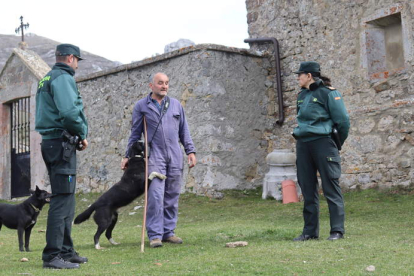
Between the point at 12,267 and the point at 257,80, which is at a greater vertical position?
the point at 257,80

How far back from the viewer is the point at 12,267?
14.9ft

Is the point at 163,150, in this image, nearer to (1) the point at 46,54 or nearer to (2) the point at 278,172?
(2) the point at 278,172

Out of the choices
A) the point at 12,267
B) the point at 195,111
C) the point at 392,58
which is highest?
the point at 392,58

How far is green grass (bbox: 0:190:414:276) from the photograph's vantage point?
13.0ft

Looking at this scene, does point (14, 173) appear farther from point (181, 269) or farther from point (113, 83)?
point (181, 269)

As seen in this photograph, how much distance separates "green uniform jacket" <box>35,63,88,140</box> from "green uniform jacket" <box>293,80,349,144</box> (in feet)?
7.08

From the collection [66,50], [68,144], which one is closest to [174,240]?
[68,144]

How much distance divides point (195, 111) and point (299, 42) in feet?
7.89

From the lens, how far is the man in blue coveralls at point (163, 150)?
5.58m

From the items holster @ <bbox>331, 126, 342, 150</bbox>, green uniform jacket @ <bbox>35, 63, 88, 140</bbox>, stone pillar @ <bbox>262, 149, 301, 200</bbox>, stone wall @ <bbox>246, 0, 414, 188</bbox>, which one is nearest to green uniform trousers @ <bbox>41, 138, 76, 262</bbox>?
green uniform jacket @ <bbox>35, 63, 88, 140</bbox>

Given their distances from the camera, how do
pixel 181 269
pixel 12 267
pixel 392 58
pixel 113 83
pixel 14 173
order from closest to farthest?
pixel 181 269 → pixel 12 267 → pixel 392 58 → pixel 113 83 → pixel 14 173

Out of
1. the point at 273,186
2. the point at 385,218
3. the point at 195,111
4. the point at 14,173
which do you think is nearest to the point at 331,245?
the point at 385,218

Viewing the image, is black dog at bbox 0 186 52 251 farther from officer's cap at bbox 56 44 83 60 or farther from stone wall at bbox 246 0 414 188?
stone wall at bbox 246 0 414 188

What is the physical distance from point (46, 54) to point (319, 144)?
125 feet
